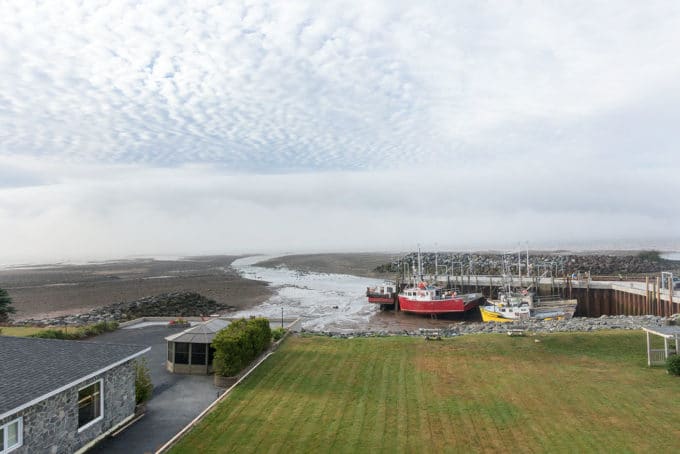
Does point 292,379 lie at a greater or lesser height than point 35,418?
lesser

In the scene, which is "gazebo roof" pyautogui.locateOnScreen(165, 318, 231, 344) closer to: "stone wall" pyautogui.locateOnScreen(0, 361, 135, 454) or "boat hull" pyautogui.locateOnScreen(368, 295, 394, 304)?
"stone wall" pyautogui.locateOnScreen(0, 361, 135, 454)

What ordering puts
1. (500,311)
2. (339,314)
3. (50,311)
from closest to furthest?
(500,311) → (339,314) → (50,311)

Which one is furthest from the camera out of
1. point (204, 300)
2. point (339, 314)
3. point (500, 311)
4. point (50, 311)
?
point (204, 300)

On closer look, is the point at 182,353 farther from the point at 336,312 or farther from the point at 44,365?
the point at 336,312

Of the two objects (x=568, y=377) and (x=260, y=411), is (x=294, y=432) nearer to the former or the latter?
(x=260, y=411)

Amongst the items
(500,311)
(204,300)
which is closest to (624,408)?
(500,311)

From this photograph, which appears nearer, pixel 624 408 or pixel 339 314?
pixel 624 408

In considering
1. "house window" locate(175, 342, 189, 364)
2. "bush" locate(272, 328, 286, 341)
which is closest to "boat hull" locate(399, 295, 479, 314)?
"bush" locate(272, 328, 286, 341)
